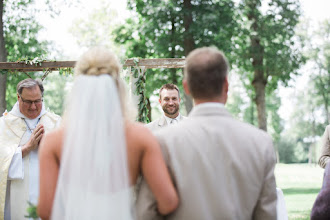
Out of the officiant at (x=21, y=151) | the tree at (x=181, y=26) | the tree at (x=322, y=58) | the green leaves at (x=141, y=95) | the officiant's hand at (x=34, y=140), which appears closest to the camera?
the officiant's hand at (x=34, y=140)

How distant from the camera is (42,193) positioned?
2801 millimetres

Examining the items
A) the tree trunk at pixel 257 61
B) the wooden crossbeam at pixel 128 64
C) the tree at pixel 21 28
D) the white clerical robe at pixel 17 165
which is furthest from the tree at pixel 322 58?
the white clerical robe at pixel 17 165

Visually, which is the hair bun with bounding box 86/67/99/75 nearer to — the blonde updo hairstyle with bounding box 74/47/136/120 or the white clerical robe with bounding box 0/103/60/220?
the blonde updo hairstyle with bounding box 74/47/136/120

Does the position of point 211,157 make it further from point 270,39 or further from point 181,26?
point 270,39

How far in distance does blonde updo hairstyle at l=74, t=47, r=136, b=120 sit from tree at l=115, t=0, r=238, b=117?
16.7 meters

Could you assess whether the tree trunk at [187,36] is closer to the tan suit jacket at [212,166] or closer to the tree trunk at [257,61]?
the tree trunk at [257,61]

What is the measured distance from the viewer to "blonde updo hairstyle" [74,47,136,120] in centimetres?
286

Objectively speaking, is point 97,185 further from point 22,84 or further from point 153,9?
point 153,9

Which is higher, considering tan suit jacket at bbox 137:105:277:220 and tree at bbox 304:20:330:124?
tree at bbox 304:20:330:124

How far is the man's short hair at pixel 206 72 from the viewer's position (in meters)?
2.85

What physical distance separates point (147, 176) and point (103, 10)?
2997 cm

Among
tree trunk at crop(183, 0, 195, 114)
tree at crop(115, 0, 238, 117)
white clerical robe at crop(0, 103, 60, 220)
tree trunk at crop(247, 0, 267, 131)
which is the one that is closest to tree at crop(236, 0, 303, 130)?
tree trunk at crop(247, 0, 267, 131)

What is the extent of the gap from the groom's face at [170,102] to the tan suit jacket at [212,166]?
14.6 feet

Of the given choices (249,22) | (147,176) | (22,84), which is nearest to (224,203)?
(147,176)
